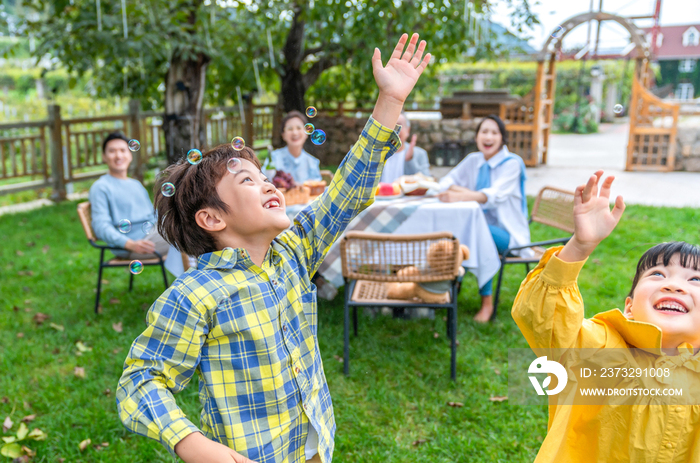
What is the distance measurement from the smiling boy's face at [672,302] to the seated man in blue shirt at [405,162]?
406 cm

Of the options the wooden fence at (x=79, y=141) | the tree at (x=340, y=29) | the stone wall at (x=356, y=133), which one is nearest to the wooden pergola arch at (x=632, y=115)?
the stone wall at (x=356, y=133)

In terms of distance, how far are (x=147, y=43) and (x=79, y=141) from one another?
3854mm

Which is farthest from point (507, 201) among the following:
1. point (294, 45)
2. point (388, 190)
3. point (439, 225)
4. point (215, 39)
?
point (294, 45)

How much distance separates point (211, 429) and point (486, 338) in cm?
285

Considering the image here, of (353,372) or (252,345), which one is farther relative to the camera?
(353,372)

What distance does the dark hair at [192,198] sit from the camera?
1433 mm

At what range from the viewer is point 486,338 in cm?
394

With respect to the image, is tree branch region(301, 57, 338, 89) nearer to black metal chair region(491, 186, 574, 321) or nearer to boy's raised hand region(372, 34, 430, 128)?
black metal chair region(491, 186, 574, 321)

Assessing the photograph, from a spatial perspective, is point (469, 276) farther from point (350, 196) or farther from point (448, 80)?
point (448, 80)

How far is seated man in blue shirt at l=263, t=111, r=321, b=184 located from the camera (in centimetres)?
506

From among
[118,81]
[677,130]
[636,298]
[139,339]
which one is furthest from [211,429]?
[677,130]

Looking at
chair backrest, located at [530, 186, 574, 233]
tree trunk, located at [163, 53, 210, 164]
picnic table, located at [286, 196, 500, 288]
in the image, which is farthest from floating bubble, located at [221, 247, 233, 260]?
tree trunk, located at [163, 53, 210, 164]

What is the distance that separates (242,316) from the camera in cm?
136

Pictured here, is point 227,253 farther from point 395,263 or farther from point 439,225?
point 439,225
